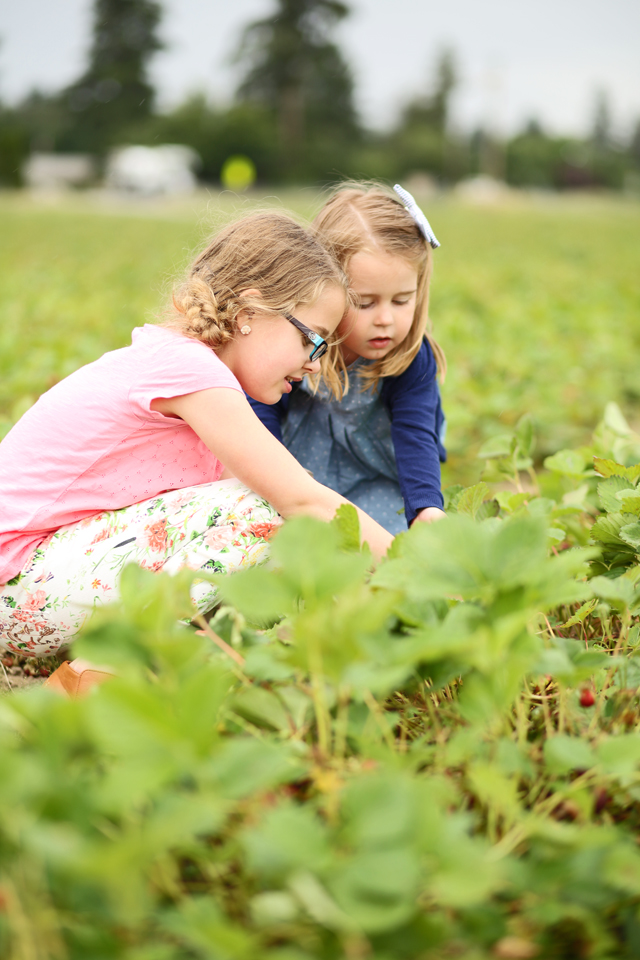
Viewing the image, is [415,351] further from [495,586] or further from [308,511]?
[495,586]

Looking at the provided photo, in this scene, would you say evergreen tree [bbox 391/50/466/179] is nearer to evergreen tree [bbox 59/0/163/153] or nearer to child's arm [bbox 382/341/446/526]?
evergreen tree [bbox 59/0/163/153]

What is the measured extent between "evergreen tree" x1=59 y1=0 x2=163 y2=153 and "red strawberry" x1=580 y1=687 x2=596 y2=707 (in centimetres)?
4897

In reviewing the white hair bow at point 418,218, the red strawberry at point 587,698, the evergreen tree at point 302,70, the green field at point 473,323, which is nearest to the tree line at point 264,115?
the evergreen tree at point 302,70

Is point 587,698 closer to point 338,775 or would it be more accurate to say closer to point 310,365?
point 338,775

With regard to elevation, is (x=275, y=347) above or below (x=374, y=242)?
below

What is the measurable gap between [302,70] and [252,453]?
50.7 meters

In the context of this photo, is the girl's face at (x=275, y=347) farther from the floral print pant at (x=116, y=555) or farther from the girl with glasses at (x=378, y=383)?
the floral print pant at (x=116, y=555)

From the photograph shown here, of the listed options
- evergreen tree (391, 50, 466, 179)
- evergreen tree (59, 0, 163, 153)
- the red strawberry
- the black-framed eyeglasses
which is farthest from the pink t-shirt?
evergreen tree (59, 0, 163, 153)

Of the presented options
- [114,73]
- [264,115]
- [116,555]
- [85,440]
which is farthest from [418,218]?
[114,73]

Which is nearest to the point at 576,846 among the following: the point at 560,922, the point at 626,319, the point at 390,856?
the point at 560,922

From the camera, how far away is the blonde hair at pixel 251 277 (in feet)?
5.02

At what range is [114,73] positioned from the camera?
148 ft

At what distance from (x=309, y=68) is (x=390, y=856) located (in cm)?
5166

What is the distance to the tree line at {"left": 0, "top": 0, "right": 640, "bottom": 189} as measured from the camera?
41.1 m
